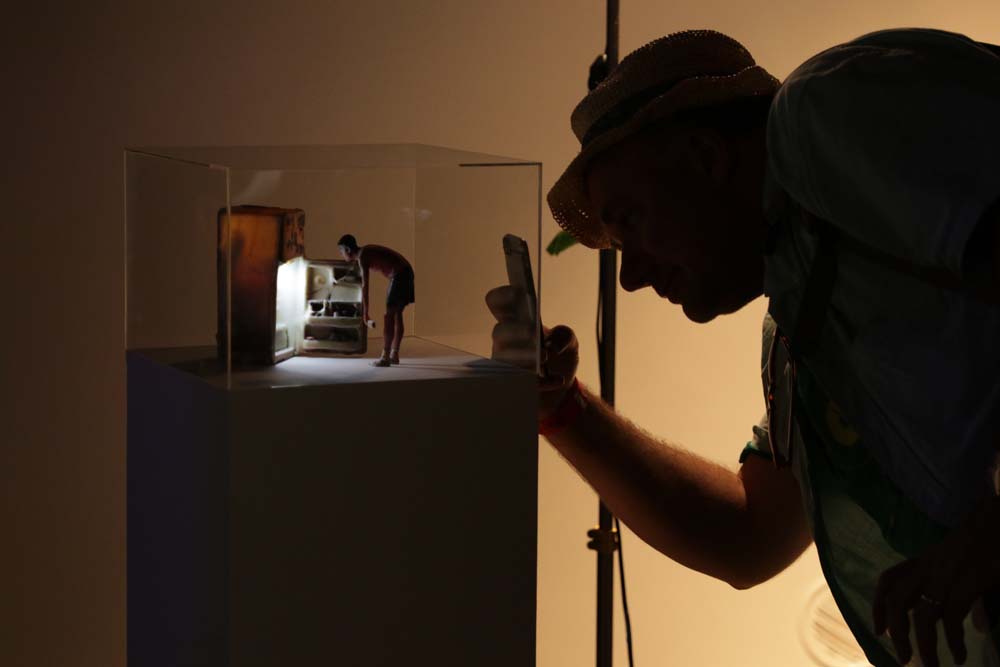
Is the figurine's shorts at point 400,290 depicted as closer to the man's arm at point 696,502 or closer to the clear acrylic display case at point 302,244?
the clear acrylic display case at point 302,244

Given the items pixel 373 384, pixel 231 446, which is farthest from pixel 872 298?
pixel 231 446

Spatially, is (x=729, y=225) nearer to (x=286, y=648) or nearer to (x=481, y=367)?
(x=481, y=367)

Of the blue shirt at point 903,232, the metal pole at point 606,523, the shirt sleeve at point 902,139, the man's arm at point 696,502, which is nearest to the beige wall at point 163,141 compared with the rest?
the metal pole at point 606,523

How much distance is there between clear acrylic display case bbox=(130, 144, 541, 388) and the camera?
1070mm

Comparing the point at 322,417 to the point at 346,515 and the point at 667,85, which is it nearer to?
the point at 346,515

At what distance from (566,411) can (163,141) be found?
940 mm

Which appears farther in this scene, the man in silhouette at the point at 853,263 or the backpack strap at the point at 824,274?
the backpack strap at the point at 824,274

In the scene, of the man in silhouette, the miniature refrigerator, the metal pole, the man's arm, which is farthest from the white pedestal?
the metal pole

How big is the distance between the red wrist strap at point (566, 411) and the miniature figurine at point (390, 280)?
417 millimetres

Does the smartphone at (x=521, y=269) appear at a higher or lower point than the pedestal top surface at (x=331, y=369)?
higher

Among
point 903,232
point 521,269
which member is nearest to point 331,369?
point 521,269

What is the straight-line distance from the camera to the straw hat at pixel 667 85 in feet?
4.09

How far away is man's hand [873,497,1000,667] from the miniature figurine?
1.67ft

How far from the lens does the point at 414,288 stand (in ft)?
3.94
